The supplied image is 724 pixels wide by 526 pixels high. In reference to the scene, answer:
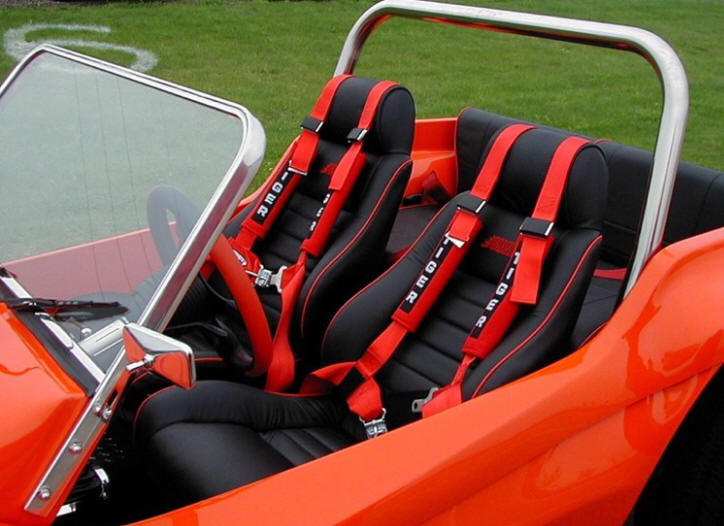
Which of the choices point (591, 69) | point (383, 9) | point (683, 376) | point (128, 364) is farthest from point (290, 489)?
point (591, 69)

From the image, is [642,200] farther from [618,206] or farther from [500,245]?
[500,245]

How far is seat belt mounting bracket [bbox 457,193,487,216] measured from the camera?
7.11ft

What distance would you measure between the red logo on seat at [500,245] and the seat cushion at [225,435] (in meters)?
0.61

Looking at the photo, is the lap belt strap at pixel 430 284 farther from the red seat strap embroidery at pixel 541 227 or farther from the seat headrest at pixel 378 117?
the seat headrest at pixel 378 117

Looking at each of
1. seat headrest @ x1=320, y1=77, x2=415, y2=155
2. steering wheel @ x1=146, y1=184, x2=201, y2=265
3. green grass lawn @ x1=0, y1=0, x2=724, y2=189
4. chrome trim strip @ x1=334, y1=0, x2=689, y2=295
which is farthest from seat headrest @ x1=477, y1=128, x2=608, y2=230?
green grass lawn @ x1=0, y1=0, x2=724, y2=189

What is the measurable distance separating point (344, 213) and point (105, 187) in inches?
40.5

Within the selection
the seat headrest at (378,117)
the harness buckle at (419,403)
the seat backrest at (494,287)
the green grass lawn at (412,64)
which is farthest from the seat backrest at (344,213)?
the green grass lawn at (412,64)

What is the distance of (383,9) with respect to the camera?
8.59 feet

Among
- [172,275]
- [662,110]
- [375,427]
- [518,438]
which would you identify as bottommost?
[375,427]

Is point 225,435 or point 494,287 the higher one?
point 494,287

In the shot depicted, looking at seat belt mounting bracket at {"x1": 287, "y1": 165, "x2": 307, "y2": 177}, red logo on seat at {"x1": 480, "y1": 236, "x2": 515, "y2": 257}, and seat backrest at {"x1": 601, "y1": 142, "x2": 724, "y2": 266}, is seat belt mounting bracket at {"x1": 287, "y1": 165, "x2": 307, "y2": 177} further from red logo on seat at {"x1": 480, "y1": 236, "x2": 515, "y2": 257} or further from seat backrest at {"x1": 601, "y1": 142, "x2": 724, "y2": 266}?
seat backrest at {"x1": 601, "y1": 142, "x2": 724, "y2": 266}

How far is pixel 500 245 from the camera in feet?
7.13

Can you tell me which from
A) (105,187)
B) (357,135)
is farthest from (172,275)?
(357,135)

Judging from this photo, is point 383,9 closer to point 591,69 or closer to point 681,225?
point 681,225
